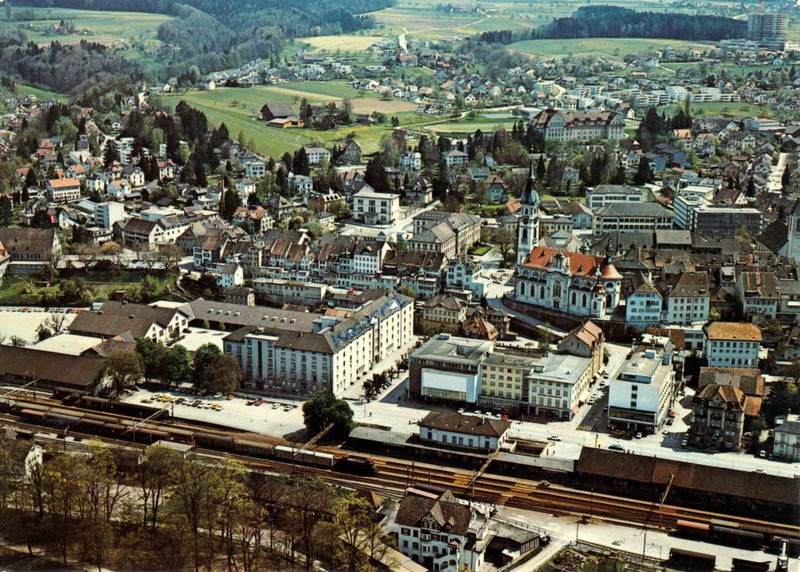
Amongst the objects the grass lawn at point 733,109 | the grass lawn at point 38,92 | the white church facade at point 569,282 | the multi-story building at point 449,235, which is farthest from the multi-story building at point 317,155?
the grass lawn at point 38,92

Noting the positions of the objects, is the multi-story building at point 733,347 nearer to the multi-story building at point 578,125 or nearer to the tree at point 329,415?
the tree at point 329,415

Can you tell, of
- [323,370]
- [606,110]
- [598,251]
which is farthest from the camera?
[606,110]

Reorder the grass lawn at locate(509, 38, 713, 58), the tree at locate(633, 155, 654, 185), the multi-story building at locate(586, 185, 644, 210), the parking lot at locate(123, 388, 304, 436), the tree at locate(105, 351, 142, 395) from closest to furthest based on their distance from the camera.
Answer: the parking lot at locate(123, 388, 304, 436) → the tree at locate(105, 351, 142, 395) → the multi-story building at locate(586, 185, 644, 210) → the tree at locate(633, 155, 654, 185) → the grass lawn at locate(509, 38, 713, 58)

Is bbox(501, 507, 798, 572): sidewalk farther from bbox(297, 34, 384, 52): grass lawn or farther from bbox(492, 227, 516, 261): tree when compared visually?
bbox(297, 34, 384, 52): grass lawn

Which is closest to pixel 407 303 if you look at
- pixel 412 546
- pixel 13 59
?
pixel 412 546

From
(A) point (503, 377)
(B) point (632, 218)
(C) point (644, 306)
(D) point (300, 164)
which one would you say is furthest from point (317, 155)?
(A) point (503, 377)

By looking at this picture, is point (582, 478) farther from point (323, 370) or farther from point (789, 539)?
point (323, 370)

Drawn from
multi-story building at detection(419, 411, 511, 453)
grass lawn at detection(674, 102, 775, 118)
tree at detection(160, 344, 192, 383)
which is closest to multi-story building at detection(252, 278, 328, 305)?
tree at detection(160, 344, 192, 383)
